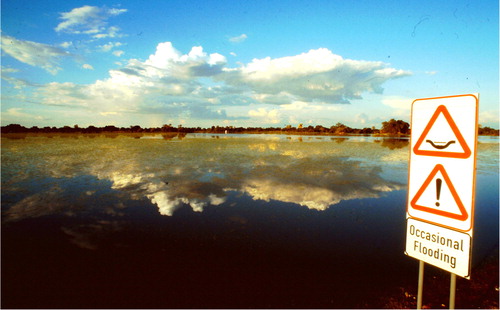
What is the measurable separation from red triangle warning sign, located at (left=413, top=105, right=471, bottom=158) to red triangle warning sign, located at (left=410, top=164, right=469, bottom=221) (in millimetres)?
183

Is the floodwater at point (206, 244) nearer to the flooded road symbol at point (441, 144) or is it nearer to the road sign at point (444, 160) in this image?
the road sign at point (444, 160)

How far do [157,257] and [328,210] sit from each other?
6.48 m

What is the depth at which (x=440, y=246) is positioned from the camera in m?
2.56

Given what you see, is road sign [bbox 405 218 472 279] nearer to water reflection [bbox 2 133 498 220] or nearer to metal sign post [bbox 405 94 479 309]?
metal sign post [bbox 405 94 479 309]

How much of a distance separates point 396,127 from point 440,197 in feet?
504

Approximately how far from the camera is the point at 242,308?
4285 mm

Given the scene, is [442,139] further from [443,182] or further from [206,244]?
[206,244]

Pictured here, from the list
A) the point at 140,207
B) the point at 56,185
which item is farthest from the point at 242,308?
the point at 56,185

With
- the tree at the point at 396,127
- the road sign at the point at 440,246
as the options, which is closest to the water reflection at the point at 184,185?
the road sign at the point at 440,246

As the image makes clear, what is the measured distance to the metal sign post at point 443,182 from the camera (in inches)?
92.3

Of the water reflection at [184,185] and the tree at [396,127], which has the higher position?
the tree at [396,127]

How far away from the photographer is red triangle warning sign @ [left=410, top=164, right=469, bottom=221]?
2452 millimetres

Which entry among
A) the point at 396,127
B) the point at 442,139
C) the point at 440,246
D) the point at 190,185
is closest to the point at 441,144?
the point at 442,139

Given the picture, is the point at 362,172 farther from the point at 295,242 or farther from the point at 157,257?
the point at 157,257
